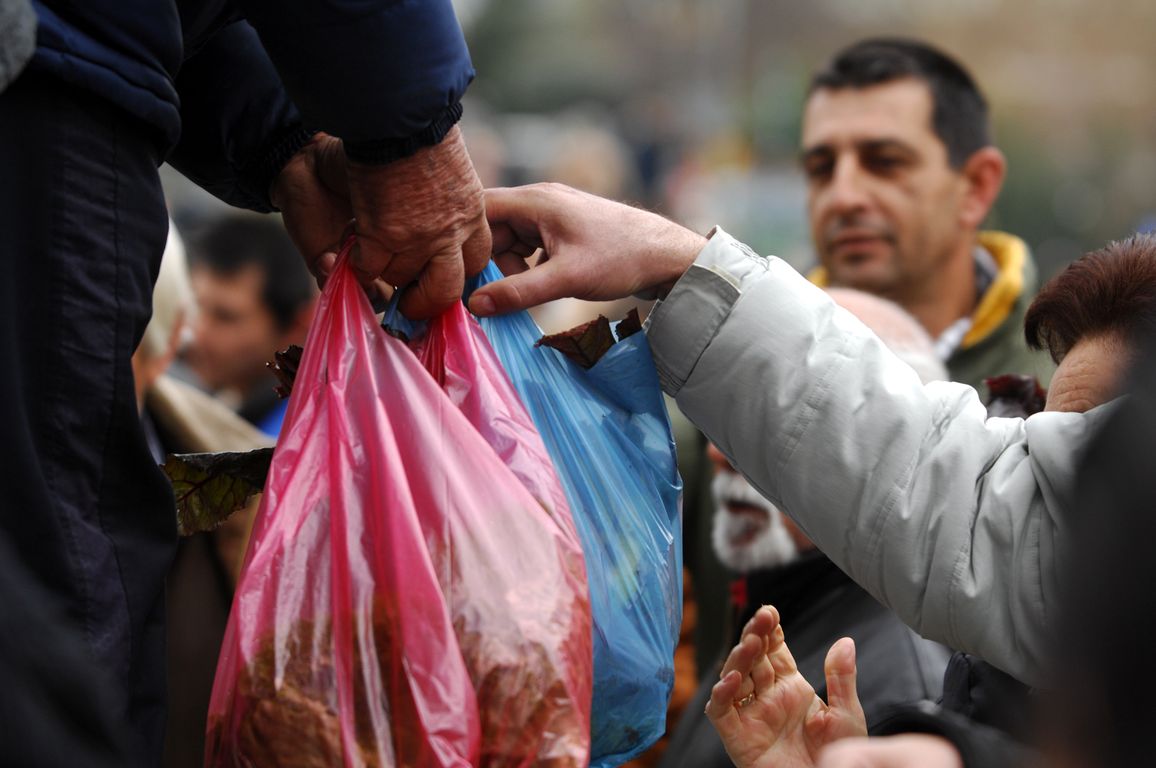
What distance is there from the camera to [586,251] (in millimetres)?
1746

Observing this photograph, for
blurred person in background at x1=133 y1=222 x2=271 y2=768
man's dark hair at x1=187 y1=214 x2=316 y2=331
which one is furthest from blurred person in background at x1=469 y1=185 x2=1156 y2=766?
man's dark hair at x1=187 y1=214 x2=316 y2=331

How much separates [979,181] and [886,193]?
33cm

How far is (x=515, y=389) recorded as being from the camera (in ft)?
5.44

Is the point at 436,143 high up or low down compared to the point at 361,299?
up

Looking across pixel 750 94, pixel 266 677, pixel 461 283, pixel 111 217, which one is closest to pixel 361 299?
pixel 461 283

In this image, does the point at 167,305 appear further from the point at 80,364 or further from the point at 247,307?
the point at 80,364

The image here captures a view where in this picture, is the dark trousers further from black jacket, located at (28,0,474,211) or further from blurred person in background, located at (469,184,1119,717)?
blurred person in background, located at (469,184,1119,717)

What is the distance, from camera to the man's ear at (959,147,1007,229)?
4047 millimetres

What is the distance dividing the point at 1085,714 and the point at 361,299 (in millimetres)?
1086

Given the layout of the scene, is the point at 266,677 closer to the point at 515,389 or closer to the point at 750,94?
the point at 515,389

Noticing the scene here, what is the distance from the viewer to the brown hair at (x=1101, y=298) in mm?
1647

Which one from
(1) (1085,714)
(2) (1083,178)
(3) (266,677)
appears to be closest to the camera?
(1) (1085,714)

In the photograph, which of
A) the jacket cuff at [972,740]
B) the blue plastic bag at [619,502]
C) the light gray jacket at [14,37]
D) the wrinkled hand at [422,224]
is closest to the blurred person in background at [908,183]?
the blue plastic bag at [619,502]

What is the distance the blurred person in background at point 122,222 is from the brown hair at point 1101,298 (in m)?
0.75
